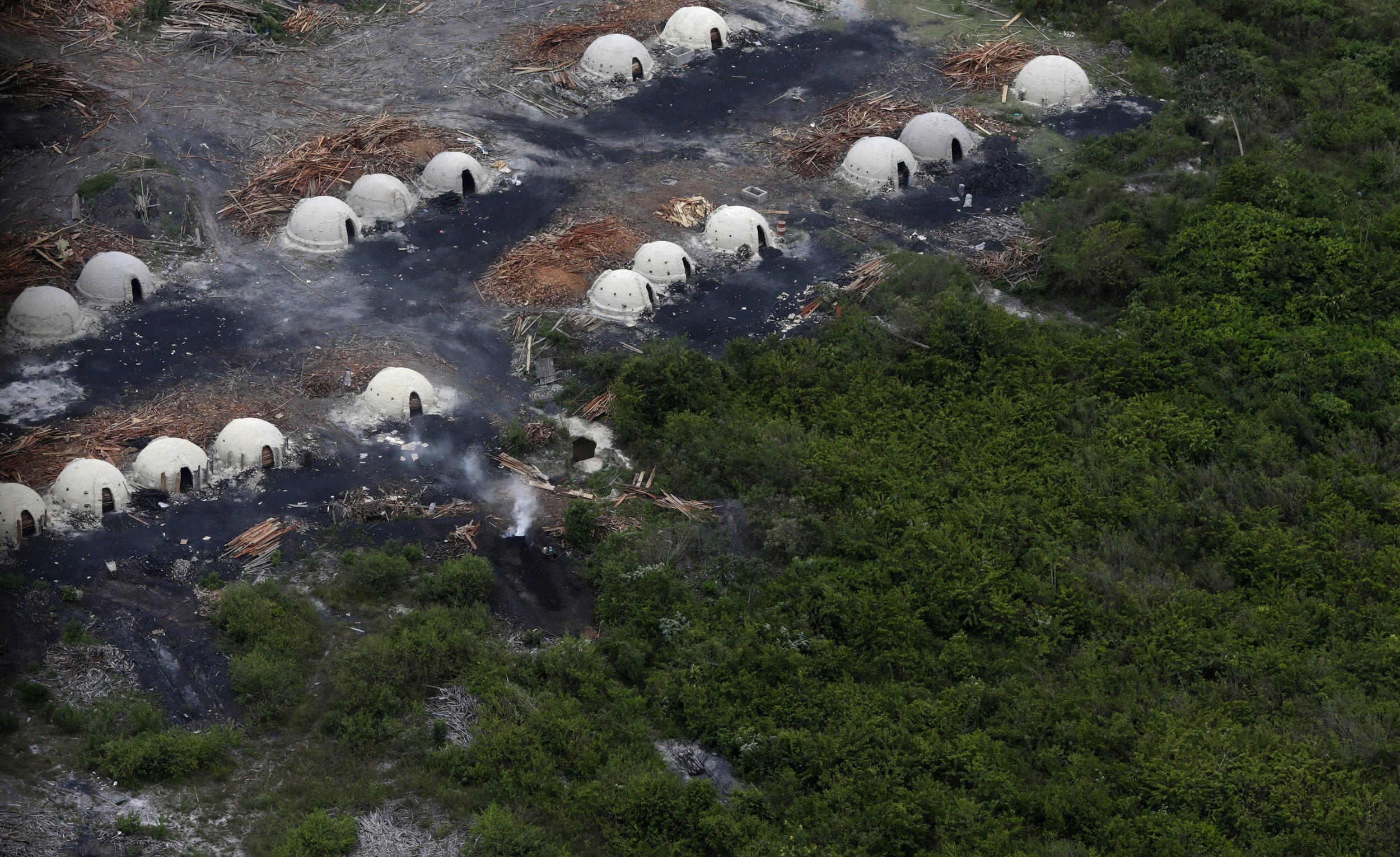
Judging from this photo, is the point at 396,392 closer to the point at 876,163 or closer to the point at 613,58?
the point at 876,163

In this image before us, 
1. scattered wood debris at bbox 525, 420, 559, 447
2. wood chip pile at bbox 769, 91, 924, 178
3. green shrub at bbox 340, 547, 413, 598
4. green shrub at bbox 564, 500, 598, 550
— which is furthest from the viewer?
wood chip pile at bbox 769, 91, 924, 178

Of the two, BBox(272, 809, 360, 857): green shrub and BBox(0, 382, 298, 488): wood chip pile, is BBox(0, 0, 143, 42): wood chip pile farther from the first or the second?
BBox(272, 809, 360, 857): green shrub

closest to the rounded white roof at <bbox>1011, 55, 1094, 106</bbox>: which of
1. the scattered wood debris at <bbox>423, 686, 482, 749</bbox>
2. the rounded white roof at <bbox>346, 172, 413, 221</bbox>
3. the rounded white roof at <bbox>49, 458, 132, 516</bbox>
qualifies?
the rounded white roof at <bbox>346, 172, 413, 221</bbox>

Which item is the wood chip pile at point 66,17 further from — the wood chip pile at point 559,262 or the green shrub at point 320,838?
the green shrub at point 320,838

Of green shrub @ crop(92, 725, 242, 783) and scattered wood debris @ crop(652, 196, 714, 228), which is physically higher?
scattered wood debris @ crop(652, 196, 714, 228)

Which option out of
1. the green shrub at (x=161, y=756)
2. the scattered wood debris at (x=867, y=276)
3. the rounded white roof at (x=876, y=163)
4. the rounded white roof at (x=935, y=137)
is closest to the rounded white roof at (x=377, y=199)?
the scattered wood debris at (x=867, y=276)

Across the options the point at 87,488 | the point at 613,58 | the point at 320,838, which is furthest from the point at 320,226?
the point at 320,838

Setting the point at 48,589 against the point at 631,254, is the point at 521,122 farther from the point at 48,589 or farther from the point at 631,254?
the point at 48,589
